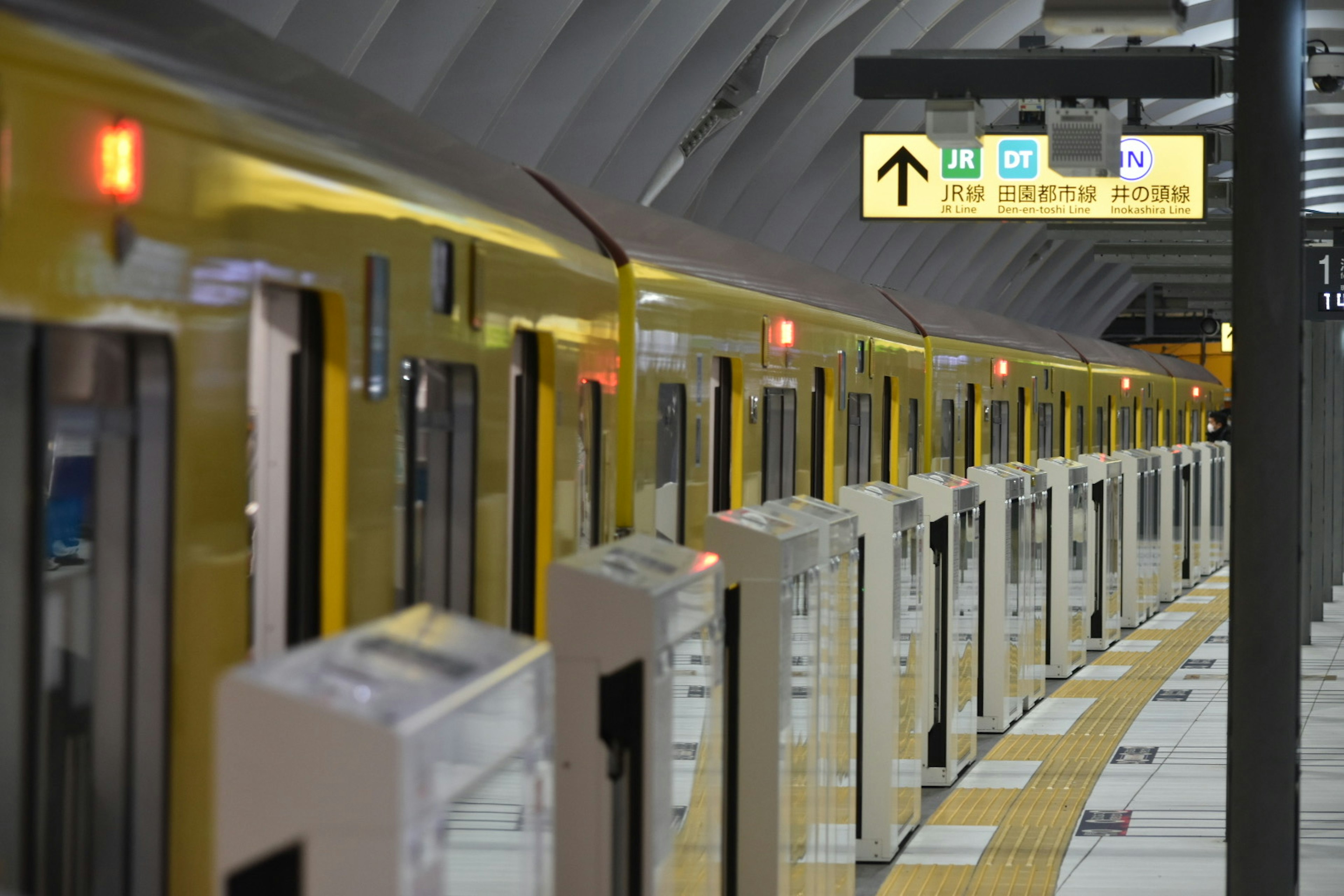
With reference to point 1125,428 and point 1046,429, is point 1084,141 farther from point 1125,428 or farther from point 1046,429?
point 1125,428

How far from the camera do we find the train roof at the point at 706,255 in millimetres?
6973

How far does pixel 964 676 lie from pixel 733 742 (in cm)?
570

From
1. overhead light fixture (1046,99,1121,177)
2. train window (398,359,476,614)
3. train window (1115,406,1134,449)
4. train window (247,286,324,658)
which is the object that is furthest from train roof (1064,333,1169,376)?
train window (247,286,324,658)

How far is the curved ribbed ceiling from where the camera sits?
13.9 meters

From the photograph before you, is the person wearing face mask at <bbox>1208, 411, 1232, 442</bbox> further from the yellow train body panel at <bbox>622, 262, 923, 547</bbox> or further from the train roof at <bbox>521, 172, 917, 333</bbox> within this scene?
the yellow train body panel at <bbox>622, 262, 923, 547</bbox>

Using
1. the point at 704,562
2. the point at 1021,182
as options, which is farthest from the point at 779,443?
the point at 704,562

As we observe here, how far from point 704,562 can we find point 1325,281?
12.7 metres

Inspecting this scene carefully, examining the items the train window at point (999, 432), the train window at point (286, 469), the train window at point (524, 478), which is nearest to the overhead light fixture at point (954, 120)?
the train window at point (524, 478)

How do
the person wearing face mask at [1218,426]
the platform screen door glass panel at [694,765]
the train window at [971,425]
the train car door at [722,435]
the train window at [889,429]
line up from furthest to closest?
the person wearing face mask at [1218,426] < the train window at [971,425] < the train window at [889,429] < the train car door at [722,435] < the platform screen door glass panel at [694,765]

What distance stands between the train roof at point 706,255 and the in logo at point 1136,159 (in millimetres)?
1898

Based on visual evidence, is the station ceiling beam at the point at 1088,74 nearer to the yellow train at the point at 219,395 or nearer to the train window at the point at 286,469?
the yellow train at the point at 219,395

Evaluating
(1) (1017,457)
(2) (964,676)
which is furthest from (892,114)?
(2) (964,676)

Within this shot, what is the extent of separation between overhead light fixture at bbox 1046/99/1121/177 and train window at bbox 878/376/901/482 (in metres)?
1.95

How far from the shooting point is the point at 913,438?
520 inches
